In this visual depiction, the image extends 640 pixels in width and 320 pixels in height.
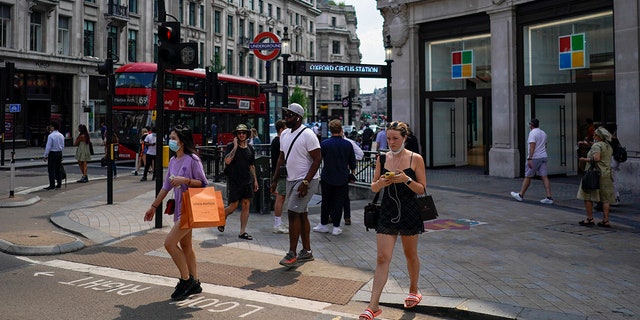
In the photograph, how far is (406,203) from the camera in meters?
5.47

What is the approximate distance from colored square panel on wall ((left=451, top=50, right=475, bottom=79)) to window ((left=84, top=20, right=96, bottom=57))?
30766mm

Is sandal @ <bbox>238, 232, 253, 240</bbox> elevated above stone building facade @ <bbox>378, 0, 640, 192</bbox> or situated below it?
below

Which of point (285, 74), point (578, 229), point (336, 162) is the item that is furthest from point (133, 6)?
point (578, 229)

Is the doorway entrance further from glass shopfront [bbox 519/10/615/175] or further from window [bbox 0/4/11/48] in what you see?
window [bbox 0/4/11/48]

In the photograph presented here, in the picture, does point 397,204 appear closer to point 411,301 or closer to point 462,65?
point 411,301

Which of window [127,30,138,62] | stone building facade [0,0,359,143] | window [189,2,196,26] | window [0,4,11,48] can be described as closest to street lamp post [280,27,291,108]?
stone building facade [0,0,359,143]

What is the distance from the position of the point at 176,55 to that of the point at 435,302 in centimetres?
604

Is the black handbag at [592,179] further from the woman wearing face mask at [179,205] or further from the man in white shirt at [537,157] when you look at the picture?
the woman wearing face mask at [179,205]

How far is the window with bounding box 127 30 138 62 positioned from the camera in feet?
153

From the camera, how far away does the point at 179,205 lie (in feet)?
20.4

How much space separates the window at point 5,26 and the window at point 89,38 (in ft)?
20.1

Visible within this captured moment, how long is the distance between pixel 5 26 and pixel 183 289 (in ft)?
119

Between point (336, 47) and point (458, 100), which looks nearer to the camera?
point (458, 100)

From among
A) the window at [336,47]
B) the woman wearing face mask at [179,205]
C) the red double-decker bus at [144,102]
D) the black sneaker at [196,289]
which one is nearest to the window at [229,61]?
the red double-decker bus at [144,102]
